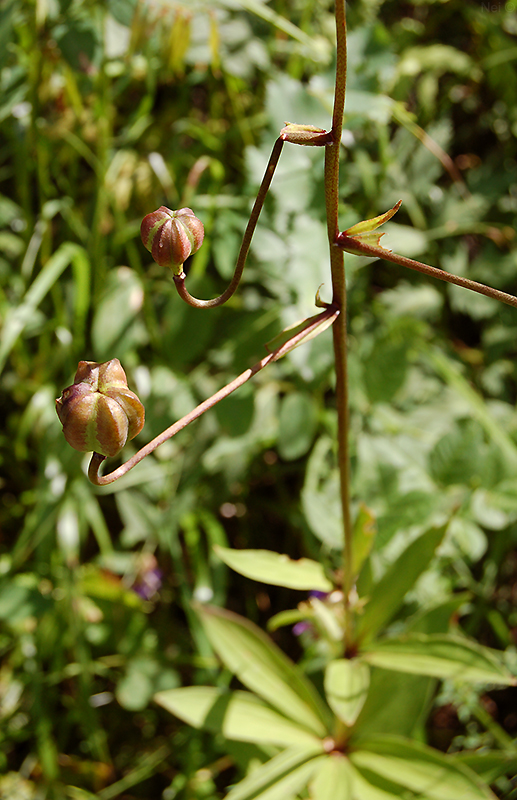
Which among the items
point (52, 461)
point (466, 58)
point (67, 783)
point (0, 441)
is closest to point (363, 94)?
point (466, 58)

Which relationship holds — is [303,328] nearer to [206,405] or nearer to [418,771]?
[206,405]

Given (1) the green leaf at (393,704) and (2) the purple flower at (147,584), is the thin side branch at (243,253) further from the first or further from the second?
(2) the purple flower at (147,584)

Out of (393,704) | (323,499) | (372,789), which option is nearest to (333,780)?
(372,789)

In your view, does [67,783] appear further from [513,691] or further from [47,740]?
[513,691]

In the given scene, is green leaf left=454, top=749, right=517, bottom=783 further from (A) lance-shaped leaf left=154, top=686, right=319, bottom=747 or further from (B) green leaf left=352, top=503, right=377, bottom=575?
(B) green leaf left=352, top=503, right=377, bottom=575

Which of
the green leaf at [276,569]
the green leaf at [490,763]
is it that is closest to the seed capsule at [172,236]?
the green leaf at [276,569]

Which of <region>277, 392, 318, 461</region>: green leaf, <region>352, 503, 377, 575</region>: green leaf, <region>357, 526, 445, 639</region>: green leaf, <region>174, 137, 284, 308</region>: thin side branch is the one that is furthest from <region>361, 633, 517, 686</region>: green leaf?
<region>174, 137, 284, 308</region>: thin side branch
